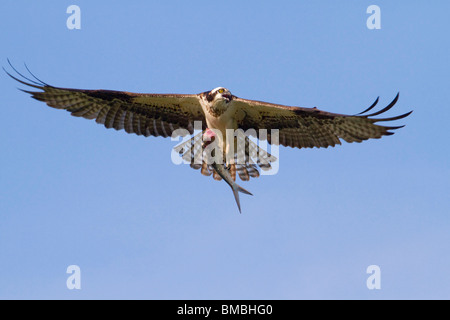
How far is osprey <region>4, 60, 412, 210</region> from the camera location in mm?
16234

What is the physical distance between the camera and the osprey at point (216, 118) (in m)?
16.2

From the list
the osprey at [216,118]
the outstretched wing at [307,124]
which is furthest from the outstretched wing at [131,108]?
the outstretched wing at [307,124]

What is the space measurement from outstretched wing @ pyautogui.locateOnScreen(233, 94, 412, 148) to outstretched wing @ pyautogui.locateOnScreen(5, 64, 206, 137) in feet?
3.42

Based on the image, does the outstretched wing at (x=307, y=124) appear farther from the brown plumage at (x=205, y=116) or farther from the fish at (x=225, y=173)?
the fish at (x=225, y=173)

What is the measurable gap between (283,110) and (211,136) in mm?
1416

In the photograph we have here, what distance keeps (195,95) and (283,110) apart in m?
1.65

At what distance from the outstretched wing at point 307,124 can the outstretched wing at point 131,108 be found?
3.42 ft

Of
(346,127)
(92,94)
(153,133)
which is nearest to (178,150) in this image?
(153,133)

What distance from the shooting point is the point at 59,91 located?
647 inches

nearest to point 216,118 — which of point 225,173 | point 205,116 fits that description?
point 205,116

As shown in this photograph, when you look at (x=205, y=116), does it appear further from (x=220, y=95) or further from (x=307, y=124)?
(x=307, y=124)

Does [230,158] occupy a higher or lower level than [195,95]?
lower

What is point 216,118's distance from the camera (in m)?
16.3

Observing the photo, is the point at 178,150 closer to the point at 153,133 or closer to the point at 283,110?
the point at 153,133
